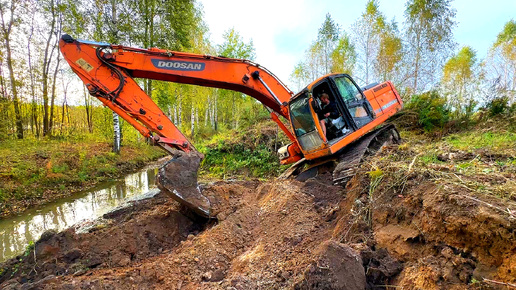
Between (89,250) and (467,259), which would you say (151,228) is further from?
(467,259)

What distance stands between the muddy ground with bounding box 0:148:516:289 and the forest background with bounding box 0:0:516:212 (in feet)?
17.3

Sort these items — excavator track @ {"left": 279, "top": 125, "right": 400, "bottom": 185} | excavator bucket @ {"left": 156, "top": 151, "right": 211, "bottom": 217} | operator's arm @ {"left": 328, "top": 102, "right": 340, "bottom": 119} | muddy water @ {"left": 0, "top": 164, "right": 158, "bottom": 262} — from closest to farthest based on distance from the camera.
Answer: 1. excavator bucket @ {"left": 156, "top": 151, "right": 211, "bottom": 217}
2. excavator track @ {"left": 279, "top": 125, "right": 400, "bottom": 185}
3. muddy water @ {"left": 0, "top": 164, "right": 158, "bottom": 262}
4. operator's arm @ {"left": 328, "top": 102, "right": 340, "bottom": 119}

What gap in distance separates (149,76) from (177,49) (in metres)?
11.2

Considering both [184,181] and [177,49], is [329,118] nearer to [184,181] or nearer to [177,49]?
[184,181]

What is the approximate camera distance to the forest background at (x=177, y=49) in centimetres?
883

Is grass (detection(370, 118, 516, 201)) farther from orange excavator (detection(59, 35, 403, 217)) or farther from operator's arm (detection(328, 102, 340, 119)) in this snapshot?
operator's arm (detection(328, 102, 340, 119))

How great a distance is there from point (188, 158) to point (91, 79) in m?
2.12

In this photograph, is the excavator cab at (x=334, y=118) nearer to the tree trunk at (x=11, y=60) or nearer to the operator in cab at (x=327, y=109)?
the operator in cab at (x=327, y=109)

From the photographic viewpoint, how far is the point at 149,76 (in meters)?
4.63

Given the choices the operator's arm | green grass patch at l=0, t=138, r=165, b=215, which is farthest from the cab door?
green grass patch at l=0, t=138, r=165, b=215

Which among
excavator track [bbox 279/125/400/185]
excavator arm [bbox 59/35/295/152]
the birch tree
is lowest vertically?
excavator track [bbox 279/125/400/185]

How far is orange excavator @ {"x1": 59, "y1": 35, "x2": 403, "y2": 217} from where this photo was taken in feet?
13.7

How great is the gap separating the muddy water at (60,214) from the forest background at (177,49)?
1.32 metres

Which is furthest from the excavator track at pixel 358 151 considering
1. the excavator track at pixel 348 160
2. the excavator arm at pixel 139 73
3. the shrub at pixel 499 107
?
the shrub at pixel 499 107
